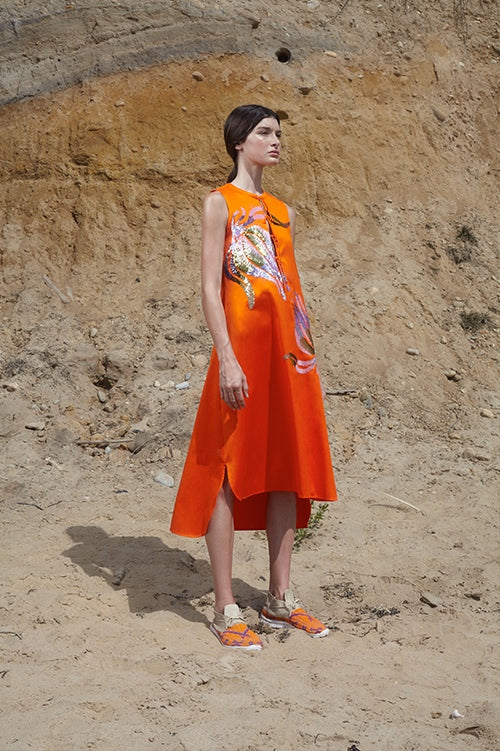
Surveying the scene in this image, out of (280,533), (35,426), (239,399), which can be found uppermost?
(239,399)

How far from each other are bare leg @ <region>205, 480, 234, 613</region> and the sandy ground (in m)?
0.19

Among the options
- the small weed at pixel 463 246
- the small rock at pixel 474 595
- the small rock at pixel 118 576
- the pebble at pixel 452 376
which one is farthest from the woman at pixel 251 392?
the small weed at pixel 463 246

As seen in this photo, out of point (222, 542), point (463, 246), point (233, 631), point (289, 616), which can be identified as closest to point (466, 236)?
point (463, 246)

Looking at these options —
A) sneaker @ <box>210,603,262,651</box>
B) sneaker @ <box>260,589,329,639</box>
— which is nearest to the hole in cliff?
sneaker @ <box>260,589,329,639</box>

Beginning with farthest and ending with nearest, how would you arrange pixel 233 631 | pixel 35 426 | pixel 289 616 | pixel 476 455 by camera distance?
1. pixel 476 455
2. pixel 35 426
3. pixel 289 616
4. pixel 233 631

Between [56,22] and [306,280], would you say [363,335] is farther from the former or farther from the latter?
[56,22]

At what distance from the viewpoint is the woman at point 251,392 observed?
363 centimetres

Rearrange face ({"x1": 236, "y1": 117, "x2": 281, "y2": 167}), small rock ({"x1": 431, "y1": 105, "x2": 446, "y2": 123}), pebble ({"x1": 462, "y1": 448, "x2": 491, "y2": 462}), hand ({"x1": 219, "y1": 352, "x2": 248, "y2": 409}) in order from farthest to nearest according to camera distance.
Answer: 1. small rock ({"x1": 431, "y1": 105, "x2": 446, "y2": 123})
2. pebble ({"x1": 462, "y1": 448, "x2": 491, "y2": 462})
3. face ({"x1": 236, "y1": 117, "x2": 281, "y2": 167})
4. hand ({"x1": 219, "y1": 352, "x2": 248, "y2": 409})

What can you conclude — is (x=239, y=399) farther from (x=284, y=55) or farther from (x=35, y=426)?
(x=284, y=55)

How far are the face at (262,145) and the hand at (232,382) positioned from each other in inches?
31.4

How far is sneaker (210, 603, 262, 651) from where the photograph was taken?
3.62 metres

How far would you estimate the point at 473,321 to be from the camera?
22.7 feet

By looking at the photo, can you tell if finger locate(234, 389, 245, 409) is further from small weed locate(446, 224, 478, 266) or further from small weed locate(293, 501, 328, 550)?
small weed locate(446, 224, 478, 266)

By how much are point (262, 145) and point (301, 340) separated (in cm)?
77
